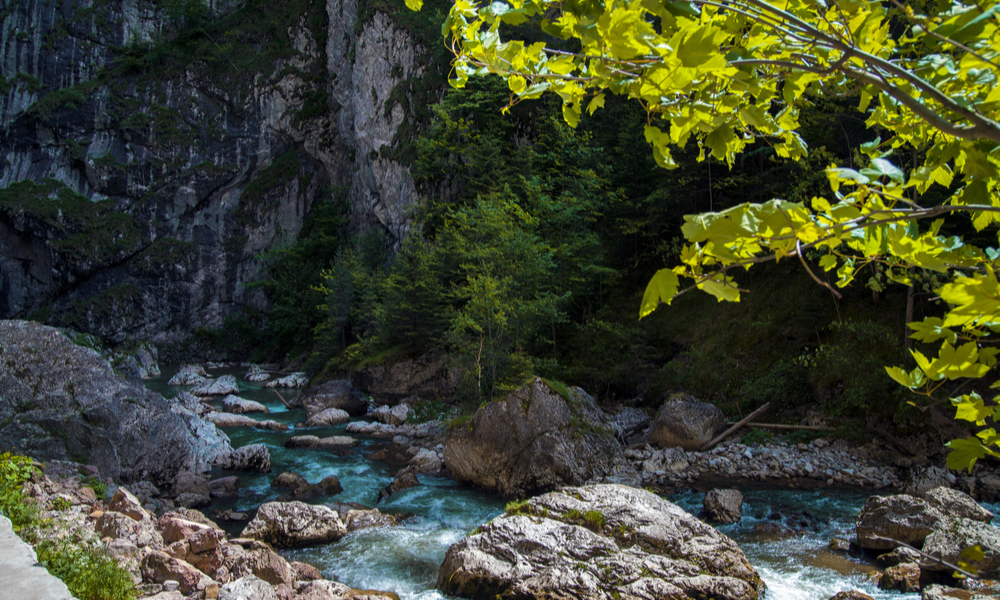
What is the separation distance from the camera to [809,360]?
45.3ft

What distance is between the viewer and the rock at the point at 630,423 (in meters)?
14.0

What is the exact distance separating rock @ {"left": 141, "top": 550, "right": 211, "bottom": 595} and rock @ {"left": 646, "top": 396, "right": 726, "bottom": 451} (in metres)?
9.78

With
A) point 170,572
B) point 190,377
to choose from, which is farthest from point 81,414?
point 190,377

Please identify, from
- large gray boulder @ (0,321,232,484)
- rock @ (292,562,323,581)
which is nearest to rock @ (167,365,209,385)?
large gray boulder @ (0,321,232,484)

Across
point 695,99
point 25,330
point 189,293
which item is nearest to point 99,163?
point 189,293

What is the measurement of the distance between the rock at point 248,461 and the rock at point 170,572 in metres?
7.00

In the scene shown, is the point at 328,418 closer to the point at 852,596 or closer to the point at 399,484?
the point at 399,484

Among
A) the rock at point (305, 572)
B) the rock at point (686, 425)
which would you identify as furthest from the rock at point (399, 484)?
the rock at point (686, 425)

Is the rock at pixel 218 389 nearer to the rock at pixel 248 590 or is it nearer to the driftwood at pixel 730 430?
the driftwood at pixel 730 430

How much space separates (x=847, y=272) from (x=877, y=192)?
0.69 m

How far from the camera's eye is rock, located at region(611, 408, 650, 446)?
1403cm

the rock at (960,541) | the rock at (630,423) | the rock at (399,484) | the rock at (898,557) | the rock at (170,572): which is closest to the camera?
the rock at (170,572)

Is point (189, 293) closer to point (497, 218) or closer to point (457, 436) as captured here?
point (497, 218)

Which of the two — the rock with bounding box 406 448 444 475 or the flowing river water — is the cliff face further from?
the flowing river water
